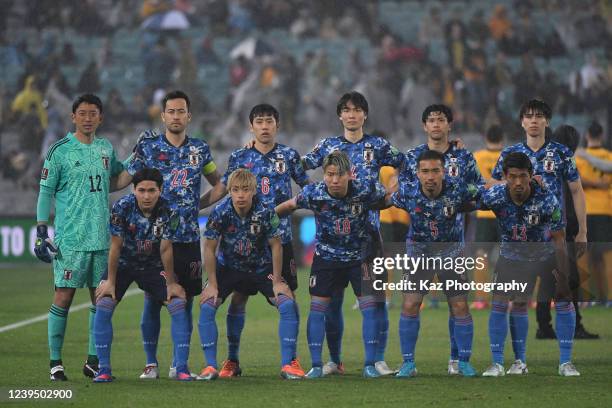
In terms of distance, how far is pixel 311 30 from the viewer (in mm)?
25734

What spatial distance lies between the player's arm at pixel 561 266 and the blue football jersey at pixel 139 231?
288 centimetres

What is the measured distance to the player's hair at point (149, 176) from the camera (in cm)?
852

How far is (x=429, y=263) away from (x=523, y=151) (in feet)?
4.12

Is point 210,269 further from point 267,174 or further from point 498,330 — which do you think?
point 498,330

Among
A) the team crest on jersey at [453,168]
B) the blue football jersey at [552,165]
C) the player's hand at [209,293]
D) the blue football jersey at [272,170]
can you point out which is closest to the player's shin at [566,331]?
the blue football jersey at [552,165]

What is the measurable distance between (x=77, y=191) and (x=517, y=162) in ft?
10.7

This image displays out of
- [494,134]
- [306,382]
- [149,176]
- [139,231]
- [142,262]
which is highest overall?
[494,134]

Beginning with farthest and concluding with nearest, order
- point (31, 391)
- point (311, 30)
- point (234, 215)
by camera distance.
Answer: point (311, 30)
point (234, 215)
point (31, 391)

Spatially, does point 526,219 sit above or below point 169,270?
above

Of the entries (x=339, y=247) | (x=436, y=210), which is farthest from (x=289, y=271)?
(x=436, y=210)

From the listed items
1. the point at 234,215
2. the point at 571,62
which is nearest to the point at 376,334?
the point at 234,215

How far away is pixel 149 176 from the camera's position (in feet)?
27.9

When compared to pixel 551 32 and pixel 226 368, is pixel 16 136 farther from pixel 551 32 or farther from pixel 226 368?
pixel 226 368

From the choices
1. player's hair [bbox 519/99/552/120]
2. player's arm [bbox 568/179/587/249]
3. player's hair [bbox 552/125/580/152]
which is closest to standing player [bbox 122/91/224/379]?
player's hair [bbox 519/99/552/120]
